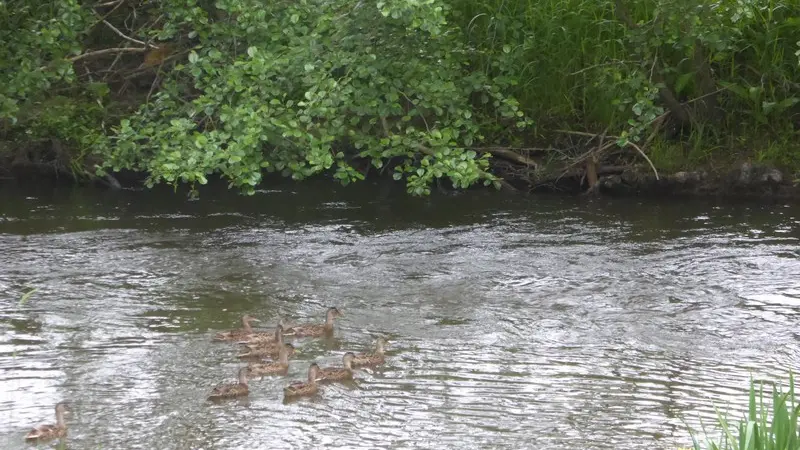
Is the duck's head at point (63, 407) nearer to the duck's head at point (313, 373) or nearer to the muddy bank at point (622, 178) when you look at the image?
the duck's head at point (313, 373)

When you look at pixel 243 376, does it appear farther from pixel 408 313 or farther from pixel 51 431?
pixel 408 313

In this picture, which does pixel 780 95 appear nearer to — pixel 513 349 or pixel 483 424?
pixel 513 349

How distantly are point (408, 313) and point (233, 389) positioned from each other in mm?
2598

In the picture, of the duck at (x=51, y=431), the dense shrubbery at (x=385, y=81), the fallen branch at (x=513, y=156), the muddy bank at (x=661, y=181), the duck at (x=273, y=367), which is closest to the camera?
the duck at (x=51, y=431)

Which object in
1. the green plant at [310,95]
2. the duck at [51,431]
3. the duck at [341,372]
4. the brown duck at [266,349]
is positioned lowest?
the duck at [51,431]

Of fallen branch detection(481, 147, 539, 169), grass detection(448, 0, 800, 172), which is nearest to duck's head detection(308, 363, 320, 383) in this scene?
grass detection(448, 0, 800, 172)

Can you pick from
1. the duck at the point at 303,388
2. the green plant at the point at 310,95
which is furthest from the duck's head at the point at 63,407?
the green plant at the point at 310,95

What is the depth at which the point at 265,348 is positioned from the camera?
29.5ft

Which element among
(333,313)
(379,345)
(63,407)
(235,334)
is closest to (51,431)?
(63,407)

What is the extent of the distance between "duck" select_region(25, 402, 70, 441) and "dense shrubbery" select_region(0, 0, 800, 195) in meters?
4.49

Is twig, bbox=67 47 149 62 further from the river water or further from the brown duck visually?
the brown duck

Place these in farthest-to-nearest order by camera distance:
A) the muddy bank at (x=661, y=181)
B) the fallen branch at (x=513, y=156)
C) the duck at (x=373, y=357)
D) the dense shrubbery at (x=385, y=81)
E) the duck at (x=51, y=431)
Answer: the fallen branch at (x=513, y=156) → the muddy bank at (x=661, y=181) → the dense shrubbery at (x=385, y=81) → the duck at (x=373, y=357) → the duck at (x=51, y=431)

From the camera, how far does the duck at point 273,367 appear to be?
28.1ft

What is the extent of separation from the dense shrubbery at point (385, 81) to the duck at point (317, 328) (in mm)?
2213
